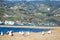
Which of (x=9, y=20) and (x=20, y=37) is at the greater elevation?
(x=9, y=20)

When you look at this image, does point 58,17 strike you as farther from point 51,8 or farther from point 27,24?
point 27,24

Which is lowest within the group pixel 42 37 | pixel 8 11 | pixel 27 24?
pixel 42 37

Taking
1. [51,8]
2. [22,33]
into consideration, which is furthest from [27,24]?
[51,8]

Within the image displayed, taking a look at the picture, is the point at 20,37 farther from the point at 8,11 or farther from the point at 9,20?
the point at 8,11

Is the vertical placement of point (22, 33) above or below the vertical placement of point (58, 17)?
below

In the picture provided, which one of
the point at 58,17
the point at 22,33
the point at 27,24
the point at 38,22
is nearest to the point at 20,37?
the point at 22,33

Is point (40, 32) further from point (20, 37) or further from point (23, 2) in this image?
point (23, 2)

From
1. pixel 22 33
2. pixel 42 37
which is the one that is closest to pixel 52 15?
pixel 42 37
